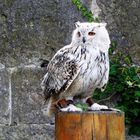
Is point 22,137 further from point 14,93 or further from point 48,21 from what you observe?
point 48,21

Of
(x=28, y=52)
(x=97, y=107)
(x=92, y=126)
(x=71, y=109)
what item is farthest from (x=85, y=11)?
(x=92, y=126)

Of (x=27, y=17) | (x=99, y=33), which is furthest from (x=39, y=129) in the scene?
(x=99, y=33)

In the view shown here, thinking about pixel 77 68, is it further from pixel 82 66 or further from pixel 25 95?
pixel 25 95

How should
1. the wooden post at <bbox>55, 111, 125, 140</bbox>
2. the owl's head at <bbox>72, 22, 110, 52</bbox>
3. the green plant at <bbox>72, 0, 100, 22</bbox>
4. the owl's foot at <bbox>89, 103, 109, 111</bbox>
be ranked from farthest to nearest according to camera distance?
the green plant at <bbox>72, 0, 100, 22</bbox>
the owl's head at <bbox>72, 22, 110, 52</bbox>
the owl's foot at <bbox>89, 103, 109, 111</bbox>
the wooden post at <bbox>55, 111, 125, 140</bbox>

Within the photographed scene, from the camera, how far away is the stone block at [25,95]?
4620 mm

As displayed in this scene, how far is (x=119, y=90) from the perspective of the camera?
459 cm

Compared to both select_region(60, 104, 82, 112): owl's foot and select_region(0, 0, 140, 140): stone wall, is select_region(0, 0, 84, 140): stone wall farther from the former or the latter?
select_region(60, 104, 82, 112): owl's foot

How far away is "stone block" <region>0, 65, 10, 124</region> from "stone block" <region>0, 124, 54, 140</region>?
0.07 meters

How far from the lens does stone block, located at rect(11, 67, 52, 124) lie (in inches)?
182

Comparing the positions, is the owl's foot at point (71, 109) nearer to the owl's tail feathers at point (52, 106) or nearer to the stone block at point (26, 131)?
the owl's tail feathers at point (52, 106)

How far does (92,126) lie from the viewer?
3.01m

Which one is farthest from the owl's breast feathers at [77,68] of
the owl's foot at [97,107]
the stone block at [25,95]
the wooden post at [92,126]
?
the stone block at [25,95]

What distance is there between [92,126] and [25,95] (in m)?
1.69

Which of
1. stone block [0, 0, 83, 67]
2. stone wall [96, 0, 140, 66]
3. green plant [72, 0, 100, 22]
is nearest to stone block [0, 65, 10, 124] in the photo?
stone block [0, 0, 83, 67]
